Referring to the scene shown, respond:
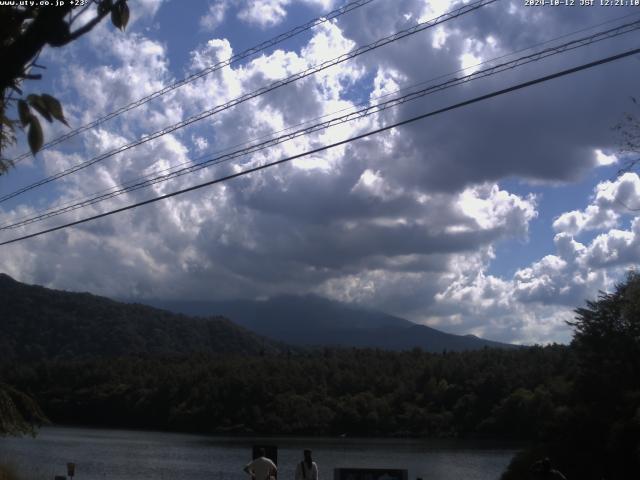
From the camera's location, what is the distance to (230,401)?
101500 millimetres

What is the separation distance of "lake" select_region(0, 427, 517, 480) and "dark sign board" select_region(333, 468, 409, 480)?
22.3 m

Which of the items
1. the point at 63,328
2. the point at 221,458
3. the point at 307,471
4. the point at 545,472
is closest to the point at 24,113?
the point at 545,472

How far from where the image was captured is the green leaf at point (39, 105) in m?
4.15

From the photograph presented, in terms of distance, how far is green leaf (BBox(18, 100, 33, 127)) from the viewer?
4164mm

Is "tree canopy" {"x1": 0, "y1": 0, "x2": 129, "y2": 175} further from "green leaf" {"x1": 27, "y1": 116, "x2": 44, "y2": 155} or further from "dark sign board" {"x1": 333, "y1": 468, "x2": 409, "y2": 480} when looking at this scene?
"dark sign board" {"x1": 333, "y1": 468, "x2": 409, "y2": 480}

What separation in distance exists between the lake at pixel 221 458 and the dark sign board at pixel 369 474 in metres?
22.3

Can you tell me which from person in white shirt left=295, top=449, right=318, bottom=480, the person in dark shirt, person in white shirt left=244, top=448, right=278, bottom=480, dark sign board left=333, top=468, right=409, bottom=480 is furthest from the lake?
the person in dark shirt

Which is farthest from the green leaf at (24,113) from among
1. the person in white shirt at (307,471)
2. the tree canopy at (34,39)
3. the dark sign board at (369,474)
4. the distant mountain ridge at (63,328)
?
the distant mountain ridge at (63,328)

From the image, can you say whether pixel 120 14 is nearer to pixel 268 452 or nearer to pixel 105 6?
pixel 105 6

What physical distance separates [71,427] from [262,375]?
81.1 ft

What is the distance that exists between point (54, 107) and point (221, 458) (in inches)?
2078

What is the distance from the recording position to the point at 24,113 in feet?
13.7

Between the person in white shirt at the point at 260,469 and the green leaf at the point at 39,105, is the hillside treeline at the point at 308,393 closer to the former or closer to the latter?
the person in white shirt at the point at 260,469

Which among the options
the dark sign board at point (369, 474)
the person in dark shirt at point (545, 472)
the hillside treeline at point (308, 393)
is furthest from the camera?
the hillside treeline at point (308, 393)
